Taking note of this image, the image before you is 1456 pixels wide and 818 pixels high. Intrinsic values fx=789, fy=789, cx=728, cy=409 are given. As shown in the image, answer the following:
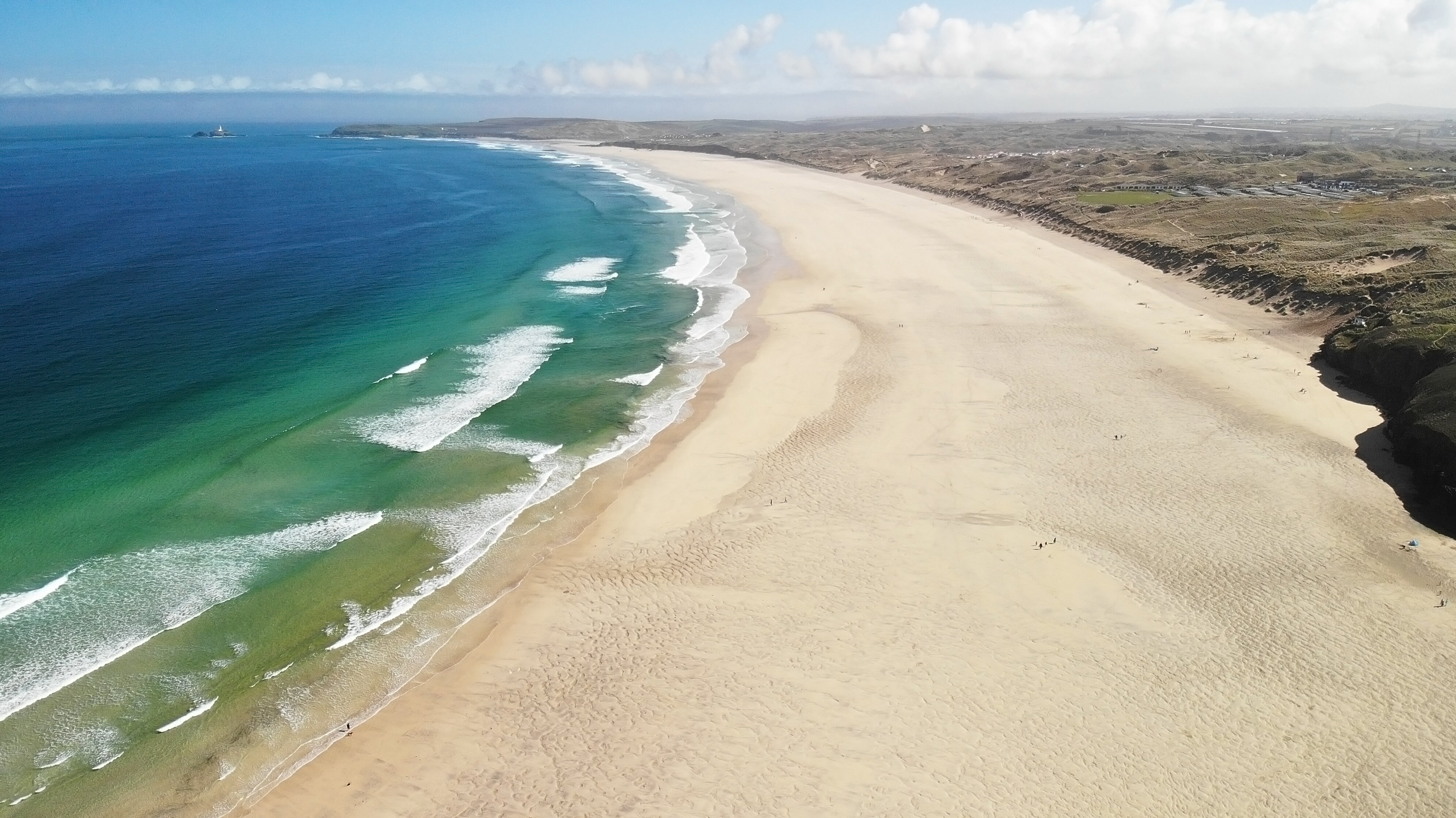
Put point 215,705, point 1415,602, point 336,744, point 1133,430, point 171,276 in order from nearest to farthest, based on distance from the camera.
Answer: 1. point 336,744
2. point 215,705
3. point 1415,602
4. point 1133,430
5. point 171,276

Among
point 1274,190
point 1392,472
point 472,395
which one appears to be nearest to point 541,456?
point 472,395

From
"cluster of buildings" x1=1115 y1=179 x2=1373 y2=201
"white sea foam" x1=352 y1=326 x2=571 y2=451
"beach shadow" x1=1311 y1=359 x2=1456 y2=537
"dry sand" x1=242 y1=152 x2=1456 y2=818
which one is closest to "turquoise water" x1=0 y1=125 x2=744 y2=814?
"white sea foam" x1=352 y1=326 x2=571 y2=451

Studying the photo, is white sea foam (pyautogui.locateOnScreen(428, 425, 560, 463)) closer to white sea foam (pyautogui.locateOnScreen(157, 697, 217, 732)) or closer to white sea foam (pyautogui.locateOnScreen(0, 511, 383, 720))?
white sea foam (pyautogui.locateOnScreen(0, 511, 383, 720))

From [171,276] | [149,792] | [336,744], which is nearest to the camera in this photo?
[149,792]

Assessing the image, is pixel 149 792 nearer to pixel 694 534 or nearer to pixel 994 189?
pixel 694 534

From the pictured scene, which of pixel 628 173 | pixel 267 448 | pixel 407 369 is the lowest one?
pixel 267 448

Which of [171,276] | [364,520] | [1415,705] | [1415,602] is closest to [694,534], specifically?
[364,520]

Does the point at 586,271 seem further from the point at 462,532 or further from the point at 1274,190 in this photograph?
the point at 1274,190
